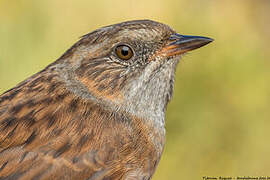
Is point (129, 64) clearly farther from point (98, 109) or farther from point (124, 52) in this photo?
point (98, 109)

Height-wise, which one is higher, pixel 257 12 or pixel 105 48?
pixel 257 12

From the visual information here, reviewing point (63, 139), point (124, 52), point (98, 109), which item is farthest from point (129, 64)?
point (63, 139)

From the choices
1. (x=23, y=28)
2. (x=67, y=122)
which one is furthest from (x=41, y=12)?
(x=67, y=122)

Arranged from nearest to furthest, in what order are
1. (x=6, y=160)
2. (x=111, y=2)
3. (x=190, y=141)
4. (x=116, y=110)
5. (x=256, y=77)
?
(x=6, y=160), (x=116, y=110), (x=190, y=141), (x=256, y=77), (x=111, y=2)

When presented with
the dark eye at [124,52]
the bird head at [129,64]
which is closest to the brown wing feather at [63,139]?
the bird head at [129,64]

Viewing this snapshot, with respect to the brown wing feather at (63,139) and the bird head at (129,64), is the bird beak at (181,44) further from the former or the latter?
the brown wing feather at (63,139)

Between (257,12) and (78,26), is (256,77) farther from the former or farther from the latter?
(78,26)
